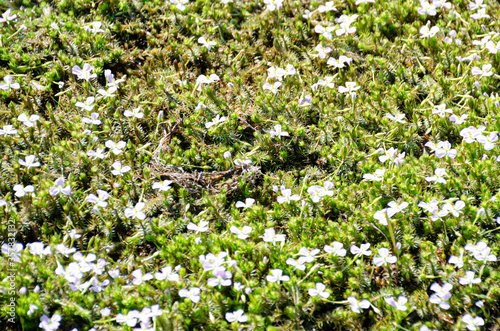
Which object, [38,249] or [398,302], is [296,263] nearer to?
[398,302]

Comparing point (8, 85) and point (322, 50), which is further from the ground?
point (8, 85)

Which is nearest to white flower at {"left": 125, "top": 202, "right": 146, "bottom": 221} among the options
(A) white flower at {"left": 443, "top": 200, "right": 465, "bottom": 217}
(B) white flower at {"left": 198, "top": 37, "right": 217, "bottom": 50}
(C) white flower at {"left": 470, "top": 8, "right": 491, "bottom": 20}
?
(B) white flower at {"left": 198, "top": 37, "right": 217, "bottom": 50}

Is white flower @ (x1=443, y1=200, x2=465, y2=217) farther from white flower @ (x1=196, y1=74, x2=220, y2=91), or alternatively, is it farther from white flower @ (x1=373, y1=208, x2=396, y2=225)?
white flower @ (x1=196, y1=74, x2=220, y2=91)

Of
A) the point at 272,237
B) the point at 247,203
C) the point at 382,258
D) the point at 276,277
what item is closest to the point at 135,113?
the point at 247,203

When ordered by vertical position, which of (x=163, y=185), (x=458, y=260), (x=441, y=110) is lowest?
(x=458, y=260)

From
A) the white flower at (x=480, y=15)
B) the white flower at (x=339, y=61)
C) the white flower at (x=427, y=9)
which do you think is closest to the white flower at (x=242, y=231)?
the white flower at (x=339, y=61)

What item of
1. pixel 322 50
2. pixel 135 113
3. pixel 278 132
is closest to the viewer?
pixel 278 132
